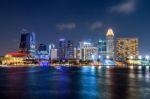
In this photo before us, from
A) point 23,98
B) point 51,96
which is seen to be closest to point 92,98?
point 51,96

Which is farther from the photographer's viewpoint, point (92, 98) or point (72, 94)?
point (72, 94)

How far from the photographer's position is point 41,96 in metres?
46.4

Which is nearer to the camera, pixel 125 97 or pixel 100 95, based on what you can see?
pixel 125 97

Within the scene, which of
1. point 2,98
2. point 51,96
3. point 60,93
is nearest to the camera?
point 2,98

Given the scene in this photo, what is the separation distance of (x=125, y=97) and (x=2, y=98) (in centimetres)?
1601

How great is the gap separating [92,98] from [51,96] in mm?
5657

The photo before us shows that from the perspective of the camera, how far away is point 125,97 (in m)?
44.8

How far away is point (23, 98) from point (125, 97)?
13349 mm

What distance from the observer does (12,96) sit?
45.2 meters

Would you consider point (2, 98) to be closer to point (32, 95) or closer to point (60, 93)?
point (32, 95)

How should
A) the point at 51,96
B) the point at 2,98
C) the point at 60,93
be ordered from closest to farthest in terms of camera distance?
the point at 2,98 < the point at 51,96 < the point at 60,93

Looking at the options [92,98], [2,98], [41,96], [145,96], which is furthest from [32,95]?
[145,96]

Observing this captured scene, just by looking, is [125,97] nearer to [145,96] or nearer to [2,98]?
[145,96]

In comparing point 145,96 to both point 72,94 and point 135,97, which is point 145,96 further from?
point 72,94
